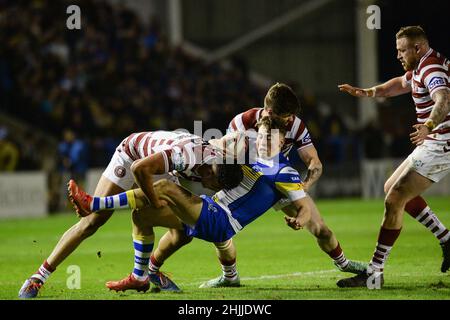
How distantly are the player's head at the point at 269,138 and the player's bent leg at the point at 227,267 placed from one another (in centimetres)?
102

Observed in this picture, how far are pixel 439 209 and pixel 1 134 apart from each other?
31.7 feet

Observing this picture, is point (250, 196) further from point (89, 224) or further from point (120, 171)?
point (89, 224)

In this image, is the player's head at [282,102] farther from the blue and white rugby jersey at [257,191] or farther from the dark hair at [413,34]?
the dark hair at [413,34]

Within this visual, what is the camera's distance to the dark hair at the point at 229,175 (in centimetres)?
853

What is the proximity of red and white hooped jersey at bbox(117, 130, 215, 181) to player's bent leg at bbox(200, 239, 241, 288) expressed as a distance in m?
0.89

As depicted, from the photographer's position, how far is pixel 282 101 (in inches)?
339

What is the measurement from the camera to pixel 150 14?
28.5m

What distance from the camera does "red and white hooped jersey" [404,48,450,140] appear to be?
884 centimetres

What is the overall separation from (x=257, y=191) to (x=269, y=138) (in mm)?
504

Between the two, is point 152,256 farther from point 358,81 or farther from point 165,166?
point 358,81

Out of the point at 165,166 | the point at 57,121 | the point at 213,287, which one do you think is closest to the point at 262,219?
the point at 57,121

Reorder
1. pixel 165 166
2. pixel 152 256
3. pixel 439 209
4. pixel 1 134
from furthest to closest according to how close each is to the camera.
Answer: pixel 1 134 < pixel 439 209 < pixel 152 256 < pixel 165 166

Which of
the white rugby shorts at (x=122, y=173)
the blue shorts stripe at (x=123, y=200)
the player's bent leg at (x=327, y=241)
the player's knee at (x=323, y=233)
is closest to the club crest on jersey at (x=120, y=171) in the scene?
the white rugby shorts at (x=122, y=173)

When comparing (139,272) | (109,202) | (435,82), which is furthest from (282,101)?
(139,272)
